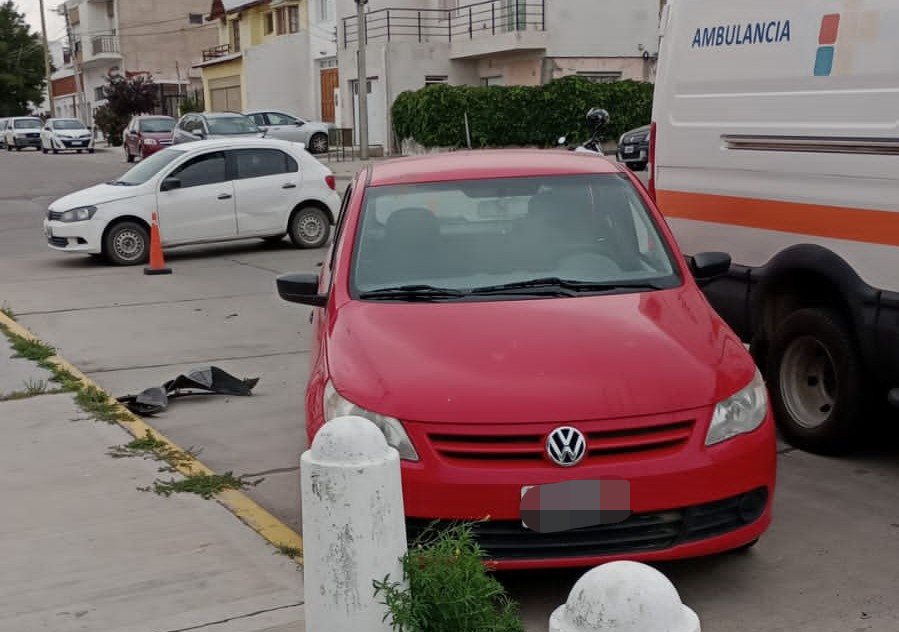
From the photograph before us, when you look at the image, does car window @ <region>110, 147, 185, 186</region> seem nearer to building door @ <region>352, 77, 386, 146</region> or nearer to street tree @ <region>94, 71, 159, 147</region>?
building door @ <region>352, 77, 386, 146</region>

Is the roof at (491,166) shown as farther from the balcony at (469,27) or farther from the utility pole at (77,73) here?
the utility pole at (77,73)

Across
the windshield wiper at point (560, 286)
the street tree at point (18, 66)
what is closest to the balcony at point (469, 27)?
the windshield wiper at point (560, 286)

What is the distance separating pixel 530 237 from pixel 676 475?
5.65ft

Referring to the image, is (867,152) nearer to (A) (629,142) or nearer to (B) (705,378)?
(B) (705,378)

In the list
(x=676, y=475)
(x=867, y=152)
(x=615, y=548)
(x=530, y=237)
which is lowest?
(x=615, y=548)

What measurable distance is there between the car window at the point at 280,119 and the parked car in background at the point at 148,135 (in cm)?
323

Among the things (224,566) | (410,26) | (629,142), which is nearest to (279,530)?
(224,566)

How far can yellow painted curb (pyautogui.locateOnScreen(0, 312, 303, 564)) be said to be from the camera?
199 inches

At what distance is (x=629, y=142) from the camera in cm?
2480

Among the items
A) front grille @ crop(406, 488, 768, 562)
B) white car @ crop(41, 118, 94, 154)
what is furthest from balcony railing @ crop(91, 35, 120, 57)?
front grille @ crop(406, 488, 768, 562)

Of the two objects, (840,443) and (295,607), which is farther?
(840,443)

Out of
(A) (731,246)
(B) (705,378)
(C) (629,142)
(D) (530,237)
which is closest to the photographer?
(B) (705,378)

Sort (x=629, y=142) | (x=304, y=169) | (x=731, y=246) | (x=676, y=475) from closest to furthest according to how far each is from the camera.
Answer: (x=676, y=475) < (x=731, y=246) < (x=304, y=169) < (x=629, y=142)

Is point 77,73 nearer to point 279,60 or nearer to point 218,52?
point 218,52
